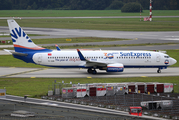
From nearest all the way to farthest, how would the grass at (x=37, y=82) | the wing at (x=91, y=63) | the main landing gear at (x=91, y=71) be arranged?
the grass at (x=37, y=82) < the wing at (x=91, y=63) < the main landing gear at (x=91, y=71)

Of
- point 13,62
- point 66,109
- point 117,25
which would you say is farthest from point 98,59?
point 117,25

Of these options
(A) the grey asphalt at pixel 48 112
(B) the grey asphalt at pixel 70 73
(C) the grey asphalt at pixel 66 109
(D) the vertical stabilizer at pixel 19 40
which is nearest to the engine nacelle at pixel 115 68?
(B) the grey asphalt at pixel 70 73

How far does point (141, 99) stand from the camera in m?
37.3

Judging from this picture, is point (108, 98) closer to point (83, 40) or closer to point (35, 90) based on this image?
point (35, 90)

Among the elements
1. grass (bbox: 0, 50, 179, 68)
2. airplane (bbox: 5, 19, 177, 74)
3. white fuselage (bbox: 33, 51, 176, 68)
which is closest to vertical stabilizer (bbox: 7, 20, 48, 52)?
airplane (bbox: 5, 19, 177, 74)

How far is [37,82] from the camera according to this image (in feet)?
158

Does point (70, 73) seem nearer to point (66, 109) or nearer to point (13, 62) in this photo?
point (13, 62)

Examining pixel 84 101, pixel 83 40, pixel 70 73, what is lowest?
pixel 84 101

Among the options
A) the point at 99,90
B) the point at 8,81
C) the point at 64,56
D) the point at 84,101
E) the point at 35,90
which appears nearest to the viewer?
the point at 84,101

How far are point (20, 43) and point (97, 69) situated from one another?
16309 mm

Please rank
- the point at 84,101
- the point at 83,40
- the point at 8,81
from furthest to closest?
the point at 83,40, the point at 8,81, the point at 84,101

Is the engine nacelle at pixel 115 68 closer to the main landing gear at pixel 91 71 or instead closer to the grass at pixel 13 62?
the main landing gear at pixel 91 71

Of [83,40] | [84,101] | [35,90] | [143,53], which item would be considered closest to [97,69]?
[143,53]

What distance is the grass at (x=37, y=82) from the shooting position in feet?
136
